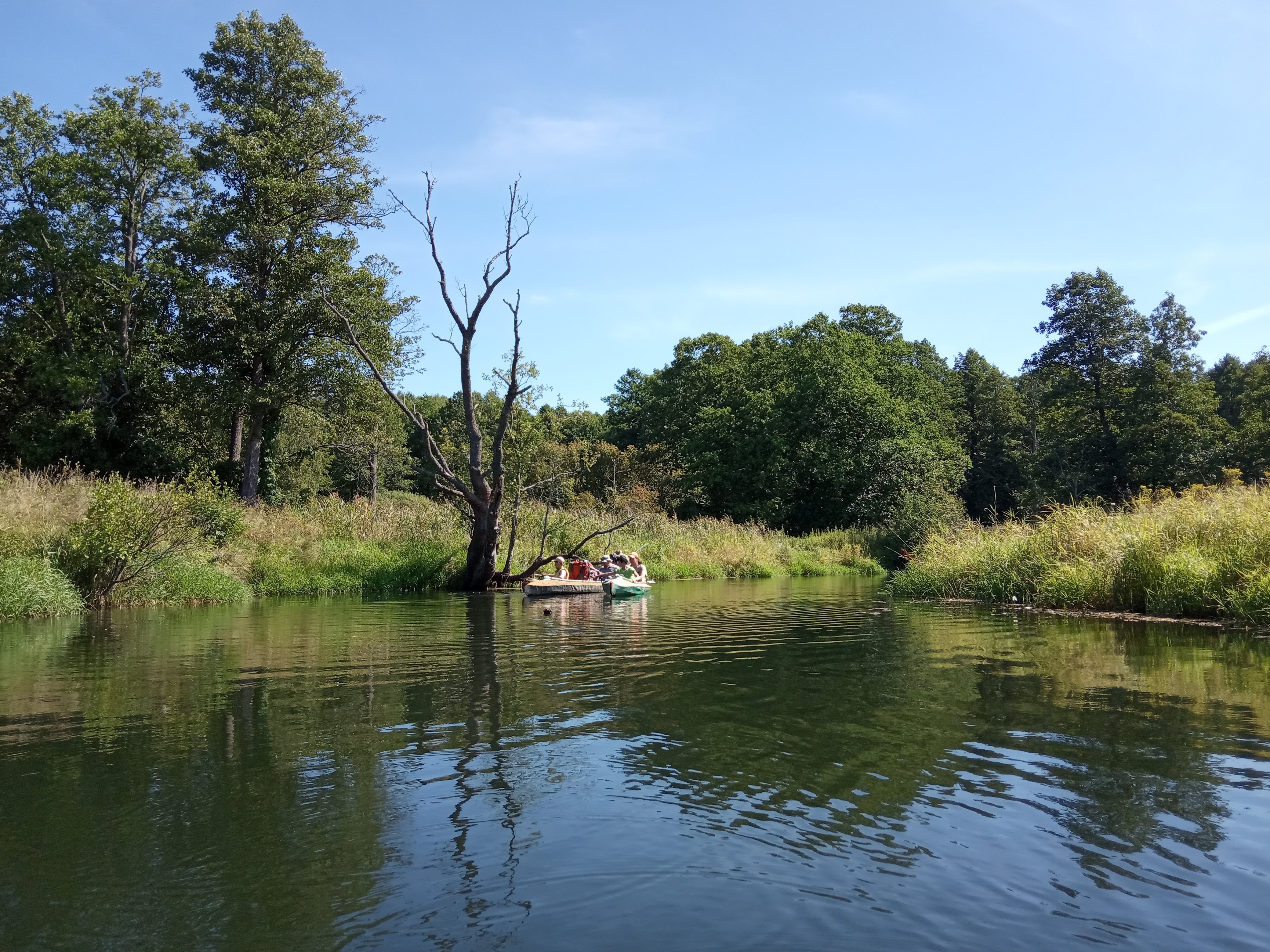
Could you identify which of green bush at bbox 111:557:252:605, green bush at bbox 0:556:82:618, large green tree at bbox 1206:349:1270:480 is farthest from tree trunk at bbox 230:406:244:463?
large green tree at bbox 1206:349:1270:480

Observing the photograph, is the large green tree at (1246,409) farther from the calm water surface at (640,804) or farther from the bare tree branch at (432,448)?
the calm water surface at (640,804)

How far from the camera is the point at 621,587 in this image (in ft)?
75.0

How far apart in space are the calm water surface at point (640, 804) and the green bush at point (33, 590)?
605 centimetres

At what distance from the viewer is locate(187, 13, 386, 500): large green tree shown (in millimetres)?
32750

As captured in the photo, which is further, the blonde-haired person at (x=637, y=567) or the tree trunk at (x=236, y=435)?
the tree trunk at (x=236, y=435)

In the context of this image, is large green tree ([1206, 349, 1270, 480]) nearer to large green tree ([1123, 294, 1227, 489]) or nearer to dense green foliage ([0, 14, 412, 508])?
large green tree ([1123, 294, 1227, 489])

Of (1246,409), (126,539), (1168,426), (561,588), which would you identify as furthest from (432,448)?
(1246,409)

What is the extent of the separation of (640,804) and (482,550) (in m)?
19.7

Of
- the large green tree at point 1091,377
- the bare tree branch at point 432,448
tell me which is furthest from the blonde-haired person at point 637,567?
the large green tree at point 1091,377

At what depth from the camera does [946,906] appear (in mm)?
3689

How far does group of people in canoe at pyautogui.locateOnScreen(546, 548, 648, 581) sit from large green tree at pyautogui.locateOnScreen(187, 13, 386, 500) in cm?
1445

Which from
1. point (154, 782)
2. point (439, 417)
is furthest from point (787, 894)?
point (439, 417)

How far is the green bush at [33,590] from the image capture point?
15.2m

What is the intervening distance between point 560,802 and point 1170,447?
5101cm
